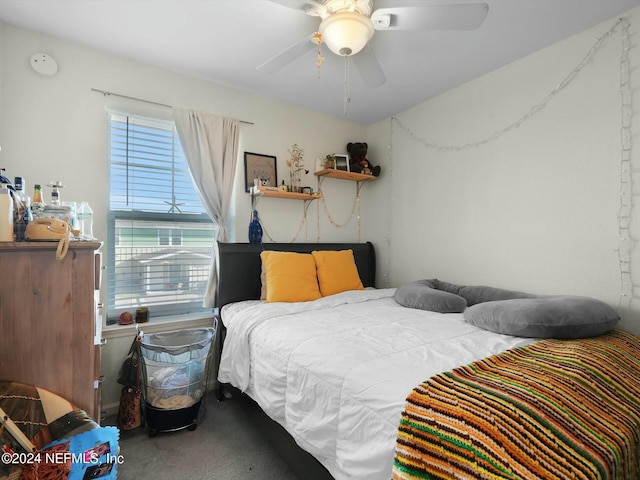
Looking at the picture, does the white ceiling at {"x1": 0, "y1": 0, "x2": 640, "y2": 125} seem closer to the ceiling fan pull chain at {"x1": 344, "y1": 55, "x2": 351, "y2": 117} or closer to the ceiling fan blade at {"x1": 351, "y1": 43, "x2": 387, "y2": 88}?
the ceiling fan pull chain at {"x1": 344, "y1": 55, "x2": 351, "y2": 117}

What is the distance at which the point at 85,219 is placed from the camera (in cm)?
196

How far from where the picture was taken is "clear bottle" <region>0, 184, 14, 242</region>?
1.27 m

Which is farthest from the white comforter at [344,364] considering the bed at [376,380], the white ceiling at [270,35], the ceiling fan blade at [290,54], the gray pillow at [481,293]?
the white ceiling at [270,35]

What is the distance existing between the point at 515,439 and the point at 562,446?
0.13 meters

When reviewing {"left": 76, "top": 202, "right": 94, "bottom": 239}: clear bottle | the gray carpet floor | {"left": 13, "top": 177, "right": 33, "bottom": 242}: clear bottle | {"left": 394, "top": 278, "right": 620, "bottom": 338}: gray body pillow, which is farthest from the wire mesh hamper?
{"left": 394, "top": 278, "right": 620, "bottom": 338}: gray body pillow

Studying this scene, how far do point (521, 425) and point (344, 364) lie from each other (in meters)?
0.61

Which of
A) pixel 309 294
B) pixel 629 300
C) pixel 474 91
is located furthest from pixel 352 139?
pixel 629 300

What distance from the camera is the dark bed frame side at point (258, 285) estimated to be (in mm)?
1463

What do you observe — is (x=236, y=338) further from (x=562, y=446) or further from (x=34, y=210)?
(x=562, y=446)

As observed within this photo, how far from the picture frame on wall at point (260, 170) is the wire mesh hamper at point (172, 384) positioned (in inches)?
56.4

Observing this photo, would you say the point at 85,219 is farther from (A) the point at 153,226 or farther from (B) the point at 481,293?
(B) the point at 481,293

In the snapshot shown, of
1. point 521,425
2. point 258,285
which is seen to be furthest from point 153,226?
point 521,425

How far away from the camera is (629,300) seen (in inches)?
72.9

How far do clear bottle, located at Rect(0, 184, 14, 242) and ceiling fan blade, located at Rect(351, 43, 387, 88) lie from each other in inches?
70.3
